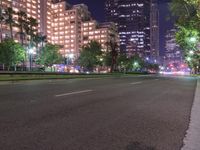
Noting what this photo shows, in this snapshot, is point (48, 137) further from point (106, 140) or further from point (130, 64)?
point (130, 64)

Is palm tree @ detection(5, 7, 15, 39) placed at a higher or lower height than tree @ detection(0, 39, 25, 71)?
higher

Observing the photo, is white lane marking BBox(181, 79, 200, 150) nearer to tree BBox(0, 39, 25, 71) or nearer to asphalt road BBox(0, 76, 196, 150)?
asphalt road BBox(0, 76, 196, 150)

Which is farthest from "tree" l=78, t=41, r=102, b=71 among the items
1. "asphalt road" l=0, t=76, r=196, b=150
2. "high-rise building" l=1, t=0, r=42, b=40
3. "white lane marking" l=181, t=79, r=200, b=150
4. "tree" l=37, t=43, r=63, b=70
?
"white lane marking" l=181, t=79, r=200, b=150

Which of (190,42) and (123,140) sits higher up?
(190,42)

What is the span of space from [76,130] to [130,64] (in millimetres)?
131901

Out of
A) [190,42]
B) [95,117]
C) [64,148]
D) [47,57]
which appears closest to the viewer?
[64,148]

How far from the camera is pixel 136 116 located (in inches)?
323

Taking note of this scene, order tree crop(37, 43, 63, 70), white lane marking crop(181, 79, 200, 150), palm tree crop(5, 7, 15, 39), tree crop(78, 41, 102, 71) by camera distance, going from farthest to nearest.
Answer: tree crop(78, 41, 102, 71) → tree crop(37, 43, 63, 70) → palm tree crop(5, 7, 15, 39) → white lane marking crop(181, 79, 200, 150)

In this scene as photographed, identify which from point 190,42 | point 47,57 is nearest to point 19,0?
point 47,57

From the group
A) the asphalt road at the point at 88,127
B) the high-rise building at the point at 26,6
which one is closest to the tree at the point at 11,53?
the asphalt road at the point at 88,127

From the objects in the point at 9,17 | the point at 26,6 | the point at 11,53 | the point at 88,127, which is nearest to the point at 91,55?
the point at 11,53

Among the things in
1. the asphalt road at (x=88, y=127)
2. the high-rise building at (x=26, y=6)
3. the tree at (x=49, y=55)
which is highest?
the high-rise building at (x=26, y=6)

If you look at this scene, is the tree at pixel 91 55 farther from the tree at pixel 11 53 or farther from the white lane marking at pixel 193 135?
the white lane marking at pixel 193 135

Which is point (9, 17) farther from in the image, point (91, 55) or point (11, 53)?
point (91, 55)
